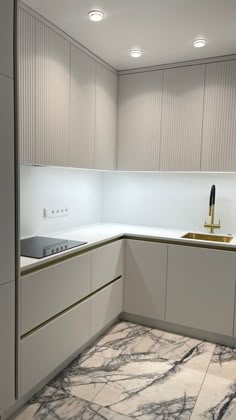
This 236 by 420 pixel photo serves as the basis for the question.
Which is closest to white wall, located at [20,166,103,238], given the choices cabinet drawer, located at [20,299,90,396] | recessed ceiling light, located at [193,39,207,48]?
cabinet drawer, located at [20,299,90,396]

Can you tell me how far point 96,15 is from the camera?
6.58ft

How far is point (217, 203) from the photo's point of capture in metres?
3.04

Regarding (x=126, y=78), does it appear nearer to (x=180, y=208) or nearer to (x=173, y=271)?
(x=180, y=208)

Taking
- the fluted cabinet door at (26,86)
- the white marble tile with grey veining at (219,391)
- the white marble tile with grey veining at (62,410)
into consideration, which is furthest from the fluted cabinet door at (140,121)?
the white marble tile with grey veining at (62,410)

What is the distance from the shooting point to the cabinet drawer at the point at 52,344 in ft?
5.83

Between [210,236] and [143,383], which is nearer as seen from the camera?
[143,383]

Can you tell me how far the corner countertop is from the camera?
2.32m

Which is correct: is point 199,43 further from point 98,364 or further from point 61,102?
point 98,364

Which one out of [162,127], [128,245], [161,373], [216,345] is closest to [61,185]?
[128,245]

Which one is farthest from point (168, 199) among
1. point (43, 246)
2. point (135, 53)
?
point (43, 246)

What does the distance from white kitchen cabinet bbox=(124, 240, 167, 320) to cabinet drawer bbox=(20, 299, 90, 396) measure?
1.97ft
